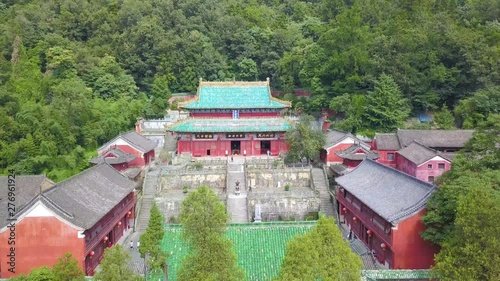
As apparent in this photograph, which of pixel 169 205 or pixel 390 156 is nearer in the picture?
pixel 169 205

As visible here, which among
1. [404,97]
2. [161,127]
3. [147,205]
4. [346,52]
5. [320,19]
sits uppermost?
[320,19]

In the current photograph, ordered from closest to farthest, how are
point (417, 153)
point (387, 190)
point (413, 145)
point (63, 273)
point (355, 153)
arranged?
point (63, 273) < point (387, 190) < point (417, 153) < point (355, 153) < point (413, 145)

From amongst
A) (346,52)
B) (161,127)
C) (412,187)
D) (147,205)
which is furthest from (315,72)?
(412,187)

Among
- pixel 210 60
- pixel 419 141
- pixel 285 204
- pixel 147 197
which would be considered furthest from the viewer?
pixel 210 60

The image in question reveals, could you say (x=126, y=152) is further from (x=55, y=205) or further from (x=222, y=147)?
(x=55, y=205)

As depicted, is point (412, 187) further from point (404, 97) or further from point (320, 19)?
point (320, 19)

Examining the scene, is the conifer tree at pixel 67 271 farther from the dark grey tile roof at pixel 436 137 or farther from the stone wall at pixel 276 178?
the dark grey tile roof at pixel 436 137

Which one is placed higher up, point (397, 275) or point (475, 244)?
point (475, 244)

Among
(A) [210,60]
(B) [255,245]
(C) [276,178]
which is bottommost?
(C) [276,178]

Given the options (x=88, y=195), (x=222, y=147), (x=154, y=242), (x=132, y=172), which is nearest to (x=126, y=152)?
(x=132, y=172)
